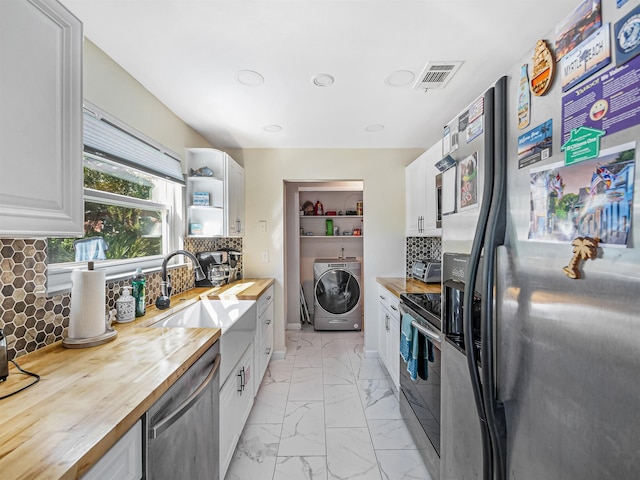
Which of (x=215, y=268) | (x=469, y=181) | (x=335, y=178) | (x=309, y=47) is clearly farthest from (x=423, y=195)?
(x=215, y=268)

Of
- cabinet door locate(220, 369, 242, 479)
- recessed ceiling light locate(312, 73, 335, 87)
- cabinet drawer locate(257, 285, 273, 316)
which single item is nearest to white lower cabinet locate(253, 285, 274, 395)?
cabinet drawer locate(257, 285, 273, 316)

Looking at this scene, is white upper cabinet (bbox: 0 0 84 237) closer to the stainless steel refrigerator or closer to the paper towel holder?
the paper towel holder

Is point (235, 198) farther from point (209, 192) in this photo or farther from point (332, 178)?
point (332, 178)

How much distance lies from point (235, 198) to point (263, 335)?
1375 mm

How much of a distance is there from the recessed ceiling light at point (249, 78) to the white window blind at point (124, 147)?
0.76 metres

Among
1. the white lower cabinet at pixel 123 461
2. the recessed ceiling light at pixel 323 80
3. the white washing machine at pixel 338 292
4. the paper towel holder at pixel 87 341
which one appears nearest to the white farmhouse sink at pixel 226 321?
the paper towel holder at pixel 87 341

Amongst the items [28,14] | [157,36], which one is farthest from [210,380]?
[157,36]

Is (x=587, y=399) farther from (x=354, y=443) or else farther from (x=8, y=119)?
(x=354, y=443)

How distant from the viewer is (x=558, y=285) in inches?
24.1

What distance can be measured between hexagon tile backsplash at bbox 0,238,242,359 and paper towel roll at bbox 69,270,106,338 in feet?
0.30

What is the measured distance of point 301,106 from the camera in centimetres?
225

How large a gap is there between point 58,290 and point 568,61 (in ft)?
6.36

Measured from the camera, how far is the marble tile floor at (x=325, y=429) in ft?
5.55

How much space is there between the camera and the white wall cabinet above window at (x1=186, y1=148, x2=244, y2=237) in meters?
2.61
